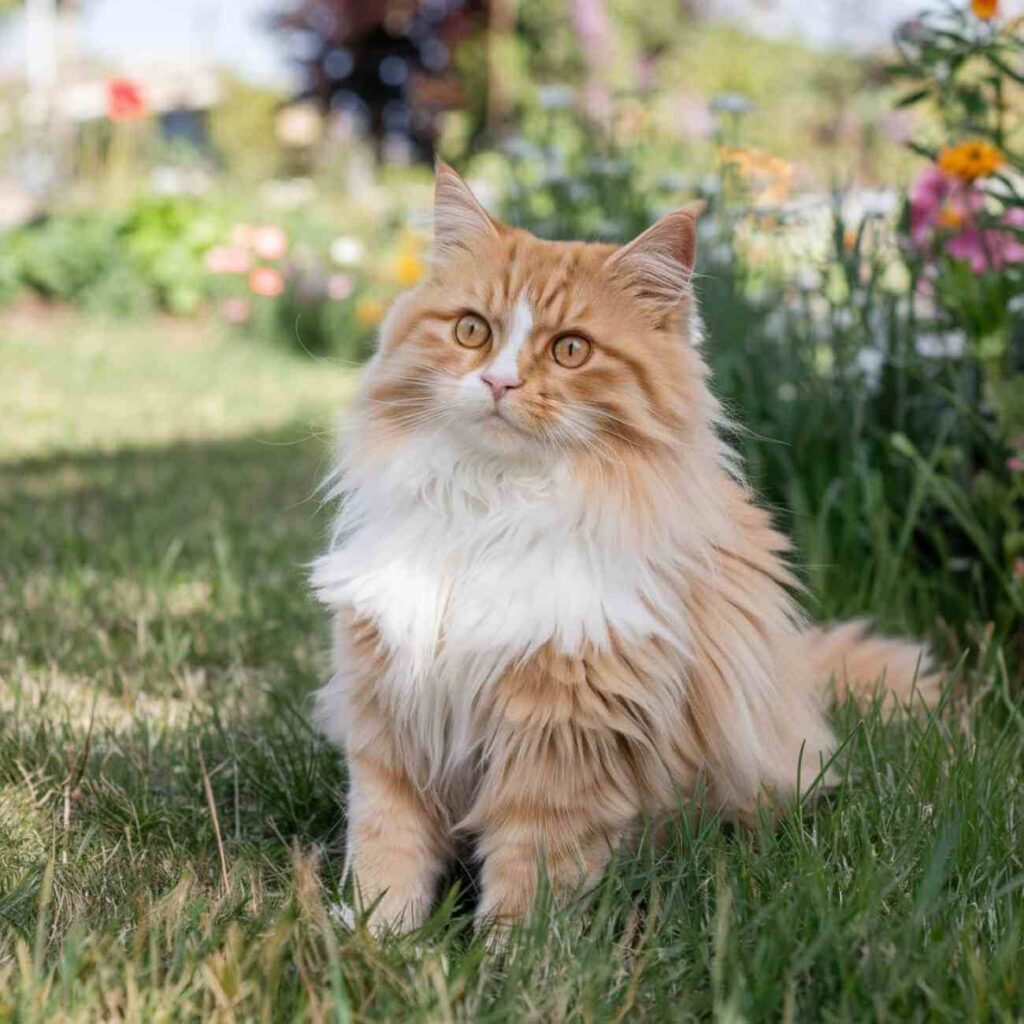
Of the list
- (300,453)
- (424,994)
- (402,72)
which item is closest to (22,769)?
(424,994)

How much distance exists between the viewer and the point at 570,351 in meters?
1.85

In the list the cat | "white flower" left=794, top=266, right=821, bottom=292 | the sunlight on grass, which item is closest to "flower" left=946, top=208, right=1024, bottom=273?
"white flower" left=794, top=266, right=821, bottom=292

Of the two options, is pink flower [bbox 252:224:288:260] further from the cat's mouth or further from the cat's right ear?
the cat's mouth

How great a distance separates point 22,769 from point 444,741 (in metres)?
0.78

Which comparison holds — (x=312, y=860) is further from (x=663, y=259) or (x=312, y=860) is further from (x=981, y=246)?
(x=981, y=246)

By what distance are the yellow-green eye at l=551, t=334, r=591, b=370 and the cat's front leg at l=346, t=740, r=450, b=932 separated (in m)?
0.64

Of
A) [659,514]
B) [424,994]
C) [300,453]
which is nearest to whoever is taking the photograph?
[424,994]

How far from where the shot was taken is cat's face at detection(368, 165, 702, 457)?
179 cm

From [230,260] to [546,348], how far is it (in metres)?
7.21

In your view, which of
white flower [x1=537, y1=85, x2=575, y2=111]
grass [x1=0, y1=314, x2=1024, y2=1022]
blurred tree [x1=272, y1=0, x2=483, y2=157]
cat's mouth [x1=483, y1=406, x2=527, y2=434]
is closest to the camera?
grass [x1=0, y1=314, x2=1024, y2=1022]

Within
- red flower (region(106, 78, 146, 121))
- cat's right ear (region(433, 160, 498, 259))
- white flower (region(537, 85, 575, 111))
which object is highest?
red flower (region(106, 78, 146, 121))

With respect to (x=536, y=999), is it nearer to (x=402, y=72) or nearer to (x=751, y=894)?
(x=751, y=894)

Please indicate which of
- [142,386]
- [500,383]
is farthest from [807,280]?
[142,386]

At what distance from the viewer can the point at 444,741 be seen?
1.87 m
